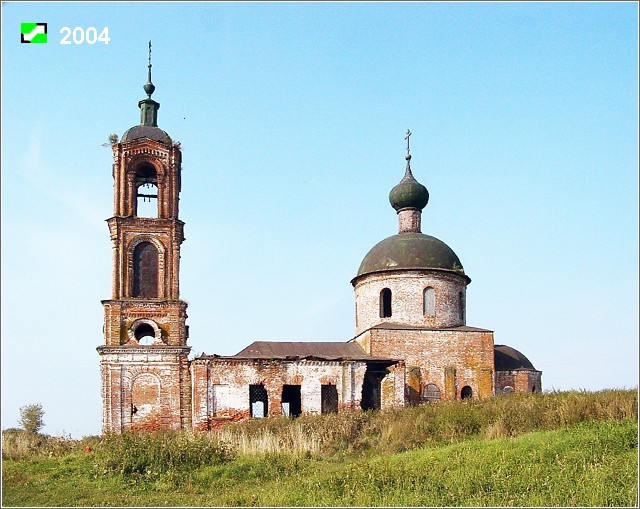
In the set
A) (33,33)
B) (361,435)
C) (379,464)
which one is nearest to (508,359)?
(361,435)

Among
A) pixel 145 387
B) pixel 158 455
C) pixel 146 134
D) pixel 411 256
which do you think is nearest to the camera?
pixel 158 455

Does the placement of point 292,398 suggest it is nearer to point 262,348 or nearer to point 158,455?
point 262,348

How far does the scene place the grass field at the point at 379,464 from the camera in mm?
11031

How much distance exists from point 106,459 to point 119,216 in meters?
11.8

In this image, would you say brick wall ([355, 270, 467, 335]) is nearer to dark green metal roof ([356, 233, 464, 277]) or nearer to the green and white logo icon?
dark green metal roof ([356, 233, 464, 277])

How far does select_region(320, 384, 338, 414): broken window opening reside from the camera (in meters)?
24.3

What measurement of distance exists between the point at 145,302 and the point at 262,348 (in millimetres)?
4104

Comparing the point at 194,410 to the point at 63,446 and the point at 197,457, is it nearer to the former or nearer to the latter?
the point at 63,446

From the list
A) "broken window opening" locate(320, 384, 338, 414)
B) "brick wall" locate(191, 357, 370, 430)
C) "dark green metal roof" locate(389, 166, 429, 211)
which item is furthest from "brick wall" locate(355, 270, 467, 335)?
"broken window opening" locate(320, 384, 338, 414)

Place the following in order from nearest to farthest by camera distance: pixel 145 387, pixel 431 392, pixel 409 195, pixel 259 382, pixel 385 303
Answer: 1. pixel 145 387
2. pixel 259 382
3. pixel 431 392
4. pixel 385 303
5. pixel 409 195

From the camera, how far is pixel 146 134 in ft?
82.9

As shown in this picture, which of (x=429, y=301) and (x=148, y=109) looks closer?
(x=148, y=109)

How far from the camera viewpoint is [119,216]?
24.4 m

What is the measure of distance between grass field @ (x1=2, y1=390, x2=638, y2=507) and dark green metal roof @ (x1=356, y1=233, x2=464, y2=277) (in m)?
10.2
